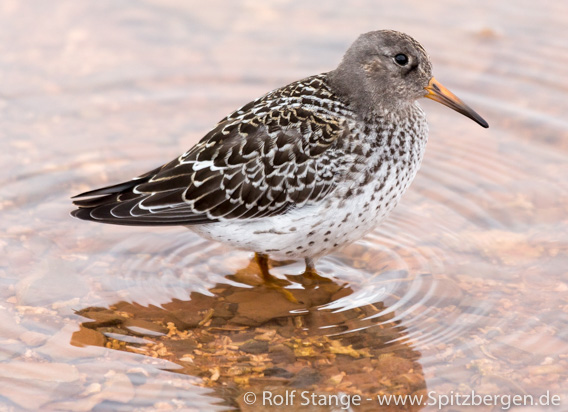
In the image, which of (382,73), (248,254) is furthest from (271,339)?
(382,73)

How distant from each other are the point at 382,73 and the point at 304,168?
3.80ft

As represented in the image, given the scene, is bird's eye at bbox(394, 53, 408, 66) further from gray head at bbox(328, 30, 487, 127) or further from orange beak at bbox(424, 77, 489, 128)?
orange beak at bbox(424, 77, 489, 128)

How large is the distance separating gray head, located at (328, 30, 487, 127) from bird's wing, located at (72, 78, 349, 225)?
279 mm

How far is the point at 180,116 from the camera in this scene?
404 inches

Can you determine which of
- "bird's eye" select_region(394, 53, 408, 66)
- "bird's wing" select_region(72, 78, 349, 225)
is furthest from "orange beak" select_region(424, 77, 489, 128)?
"bird's wing" select_region(72, 78, 349, 225)

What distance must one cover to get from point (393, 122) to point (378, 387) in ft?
7.23

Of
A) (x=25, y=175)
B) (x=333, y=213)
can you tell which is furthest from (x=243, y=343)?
(x=25, y=175)

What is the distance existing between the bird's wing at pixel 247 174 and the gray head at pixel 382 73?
0.28m

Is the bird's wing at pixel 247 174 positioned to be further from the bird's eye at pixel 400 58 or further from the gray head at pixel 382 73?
the bird's eye at pixel 400 58

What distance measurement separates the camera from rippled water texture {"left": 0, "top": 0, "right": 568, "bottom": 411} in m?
7.04

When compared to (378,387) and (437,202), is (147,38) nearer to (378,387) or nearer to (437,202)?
(437,202)

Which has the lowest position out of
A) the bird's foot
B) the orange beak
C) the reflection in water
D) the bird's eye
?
the reflection in water

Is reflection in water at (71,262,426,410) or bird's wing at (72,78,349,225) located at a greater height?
bird's wing at (72,78,349,225)

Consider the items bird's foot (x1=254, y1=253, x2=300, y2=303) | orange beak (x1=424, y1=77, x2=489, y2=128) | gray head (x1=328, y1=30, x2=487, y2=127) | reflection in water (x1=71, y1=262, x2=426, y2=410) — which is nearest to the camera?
reflection in water (x1=71, y1=262, x2=426, y2=410)
